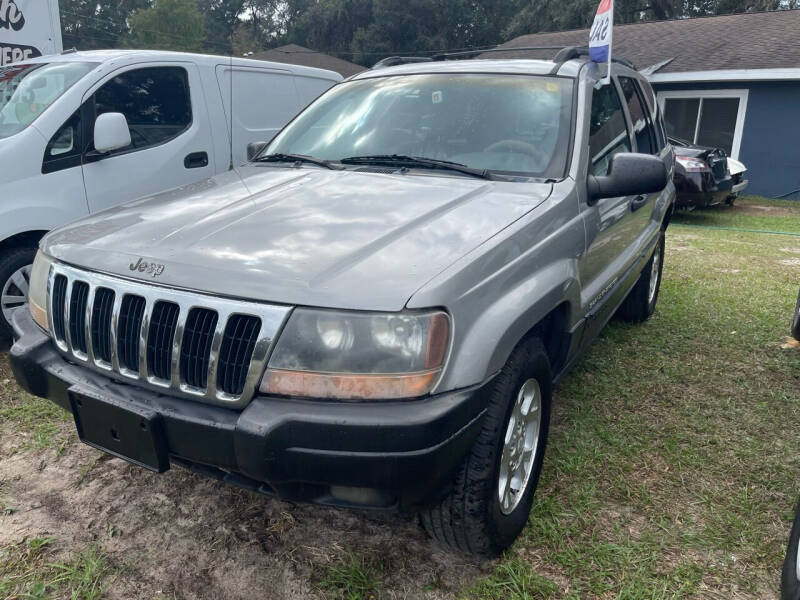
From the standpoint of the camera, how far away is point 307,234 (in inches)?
87.4

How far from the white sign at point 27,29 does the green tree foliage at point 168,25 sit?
35.3m

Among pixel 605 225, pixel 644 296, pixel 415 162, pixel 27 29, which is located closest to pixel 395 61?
pixel 415 162

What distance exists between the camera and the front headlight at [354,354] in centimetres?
184

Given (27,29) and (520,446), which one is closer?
(520,446)

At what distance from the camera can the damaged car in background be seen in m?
10.1

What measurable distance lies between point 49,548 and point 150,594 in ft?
1.65

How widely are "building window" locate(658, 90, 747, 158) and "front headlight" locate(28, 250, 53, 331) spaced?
46.7 ft

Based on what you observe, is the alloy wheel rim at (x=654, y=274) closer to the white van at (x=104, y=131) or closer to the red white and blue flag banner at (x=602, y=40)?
the red white and blue flag banner at (x=602, y=40)

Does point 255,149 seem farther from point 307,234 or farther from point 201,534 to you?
Answer: point 201,534

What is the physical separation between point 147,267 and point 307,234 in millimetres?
523

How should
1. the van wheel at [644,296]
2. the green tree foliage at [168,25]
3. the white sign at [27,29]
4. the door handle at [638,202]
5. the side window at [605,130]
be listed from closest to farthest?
the side window at [605,130] → the door handle at [638,202] → the van wheel at [644,296] → the white sign at [27,29] → the green tree foliage at [168,25]

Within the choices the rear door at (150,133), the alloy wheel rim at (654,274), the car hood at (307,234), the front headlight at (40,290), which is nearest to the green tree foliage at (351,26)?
the alloy wheel rim at (654,274)

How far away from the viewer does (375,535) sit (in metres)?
2.54

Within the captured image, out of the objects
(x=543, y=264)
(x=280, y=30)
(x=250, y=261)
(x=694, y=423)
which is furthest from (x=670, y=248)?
(x=280, y=30)
